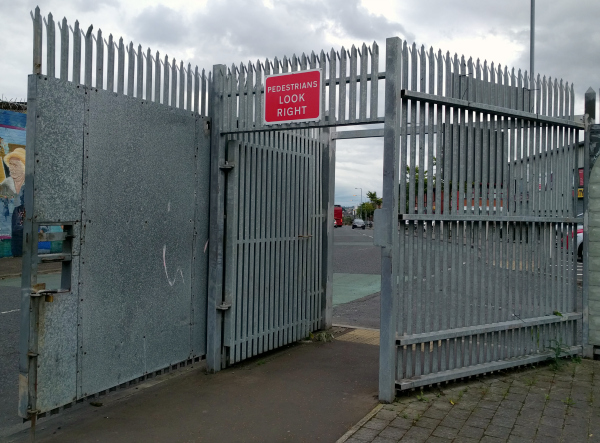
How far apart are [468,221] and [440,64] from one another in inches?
61.6

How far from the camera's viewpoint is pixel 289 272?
701 centimetres

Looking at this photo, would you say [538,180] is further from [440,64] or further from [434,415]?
[434,415]

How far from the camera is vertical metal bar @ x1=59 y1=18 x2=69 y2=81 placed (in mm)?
4355

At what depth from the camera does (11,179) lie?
17781 millimetres

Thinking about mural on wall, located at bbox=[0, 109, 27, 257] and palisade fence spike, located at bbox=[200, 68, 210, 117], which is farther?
mural on wall, located at bbox=[0, 109, 27, 257]

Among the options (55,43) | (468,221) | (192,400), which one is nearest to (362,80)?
(468,221)

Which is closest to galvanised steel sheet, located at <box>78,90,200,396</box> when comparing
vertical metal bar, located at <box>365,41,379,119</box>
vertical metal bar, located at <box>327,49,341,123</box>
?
vertical metal bar, located at <box>327,49,341,123</box>

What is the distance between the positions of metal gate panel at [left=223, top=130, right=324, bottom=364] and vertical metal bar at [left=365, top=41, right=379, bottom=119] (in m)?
Answer: 1.67

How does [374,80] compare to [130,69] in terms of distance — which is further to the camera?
[374,80]

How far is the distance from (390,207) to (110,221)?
2477 mm

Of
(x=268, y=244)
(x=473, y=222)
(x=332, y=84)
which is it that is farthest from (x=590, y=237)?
(x=268, y=244)

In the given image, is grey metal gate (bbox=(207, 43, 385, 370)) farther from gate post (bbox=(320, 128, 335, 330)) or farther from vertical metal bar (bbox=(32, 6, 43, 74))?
vertical metal bar (bbox=(32, 6, 43, 74))

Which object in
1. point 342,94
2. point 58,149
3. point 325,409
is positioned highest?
point 342,94

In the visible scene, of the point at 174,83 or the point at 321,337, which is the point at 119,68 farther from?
the point at 321,337
